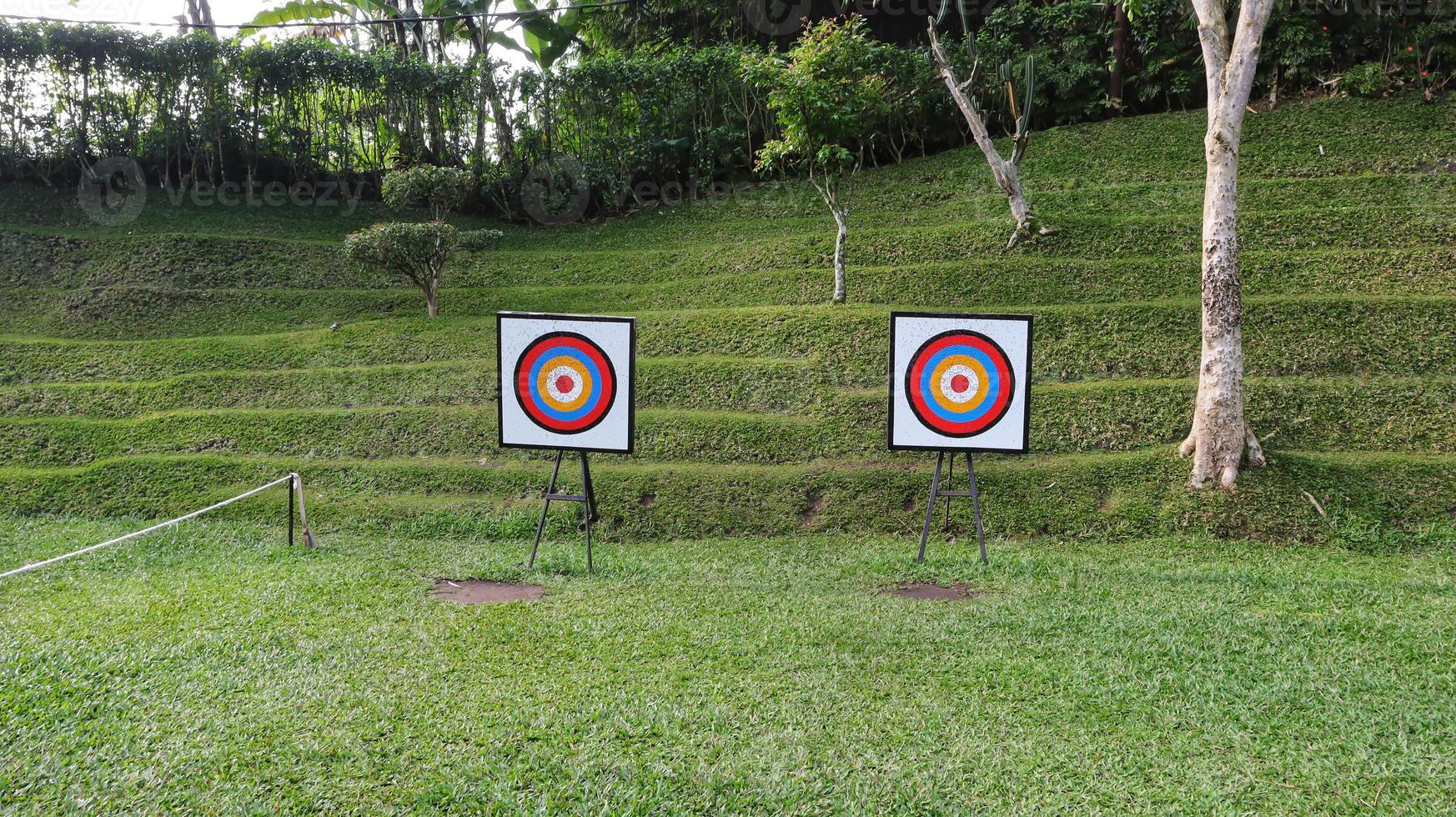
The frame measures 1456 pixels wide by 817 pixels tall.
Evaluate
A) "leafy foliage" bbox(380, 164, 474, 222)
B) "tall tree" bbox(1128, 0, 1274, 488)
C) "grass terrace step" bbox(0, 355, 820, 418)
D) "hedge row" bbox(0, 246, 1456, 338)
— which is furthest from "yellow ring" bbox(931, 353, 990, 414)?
"leafy foliage" bbox(380, 164, 474, 222)

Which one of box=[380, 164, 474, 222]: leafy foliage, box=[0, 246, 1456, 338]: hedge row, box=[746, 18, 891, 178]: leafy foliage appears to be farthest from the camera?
box=[380, 164, 474, 222]: leafy foliage

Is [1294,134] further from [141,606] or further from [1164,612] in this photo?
[141,606]

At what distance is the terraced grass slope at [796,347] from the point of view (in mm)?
7992

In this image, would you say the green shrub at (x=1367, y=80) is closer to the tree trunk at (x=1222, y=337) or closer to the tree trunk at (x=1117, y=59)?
the tree trunk at (x=1117, y=59)

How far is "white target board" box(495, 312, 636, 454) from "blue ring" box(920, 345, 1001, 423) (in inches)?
90.9

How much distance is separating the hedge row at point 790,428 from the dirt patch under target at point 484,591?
9.44ft

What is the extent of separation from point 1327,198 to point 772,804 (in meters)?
12.6

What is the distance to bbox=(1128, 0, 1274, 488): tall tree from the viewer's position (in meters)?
7.24

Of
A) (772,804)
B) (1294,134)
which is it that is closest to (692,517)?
(772,804)

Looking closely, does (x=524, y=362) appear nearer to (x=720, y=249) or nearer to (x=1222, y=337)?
(x=1222, y=337)

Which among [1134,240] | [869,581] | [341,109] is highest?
[341,109]

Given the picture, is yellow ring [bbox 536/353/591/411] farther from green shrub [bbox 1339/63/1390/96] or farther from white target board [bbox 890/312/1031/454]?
green shrub [bbox 1339/63/1390/96]

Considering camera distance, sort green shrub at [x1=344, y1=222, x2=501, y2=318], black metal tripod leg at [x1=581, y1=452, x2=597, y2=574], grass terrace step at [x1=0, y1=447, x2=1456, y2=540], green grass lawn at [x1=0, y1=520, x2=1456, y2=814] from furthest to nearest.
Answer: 1. green shrub at [x1=344, y1=222, x2=501, y2=318]
2. grass terrace step at [x1=0, y1=447, x2=1456, y2=540]
3. black metal tripod leg at [x1=581, y1=452, x2=597, y2=574]
4. green grass lawn at [x1=0, y1=520, x2=1456, y2=814]

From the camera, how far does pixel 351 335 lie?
11586mm
